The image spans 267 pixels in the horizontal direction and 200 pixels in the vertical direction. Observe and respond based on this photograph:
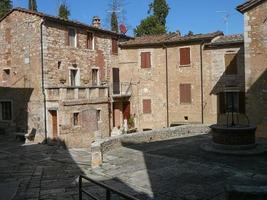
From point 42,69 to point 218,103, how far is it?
13011 millimetres

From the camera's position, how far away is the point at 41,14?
2373 centimetres

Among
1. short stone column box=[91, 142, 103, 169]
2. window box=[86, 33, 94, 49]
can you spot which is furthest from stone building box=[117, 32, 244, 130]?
short stone column box=[91, 142, 103, 169]

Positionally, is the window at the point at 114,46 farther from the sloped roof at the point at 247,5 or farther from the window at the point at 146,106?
the sloped roof at the point at 247,5

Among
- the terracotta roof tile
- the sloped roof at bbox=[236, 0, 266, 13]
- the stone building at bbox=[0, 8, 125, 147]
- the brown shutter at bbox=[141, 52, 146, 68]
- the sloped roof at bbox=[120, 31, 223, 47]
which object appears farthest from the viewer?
the brown shutter at bbox=[141, 52, 146, 68]

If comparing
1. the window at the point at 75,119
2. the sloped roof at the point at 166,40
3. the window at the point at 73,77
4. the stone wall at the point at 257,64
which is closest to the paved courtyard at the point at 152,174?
the stone wall at the point at 257,64

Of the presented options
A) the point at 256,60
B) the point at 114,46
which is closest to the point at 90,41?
the point at 114,46

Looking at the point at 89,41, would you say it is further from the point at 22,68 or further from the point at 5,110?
the point at 5,110

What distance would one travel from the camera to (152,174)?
11.1m

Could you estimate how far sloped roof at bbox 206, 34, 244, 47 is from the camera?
2552cm

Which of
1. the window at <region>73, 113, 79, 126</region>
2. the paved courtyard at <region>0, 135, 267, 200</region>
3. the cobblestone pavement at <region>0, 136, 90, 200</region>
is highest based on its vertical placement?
the window at <region>73, 113, 79, 126</region>

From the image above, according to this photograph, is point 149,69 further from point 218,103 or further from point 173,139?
point 173,139

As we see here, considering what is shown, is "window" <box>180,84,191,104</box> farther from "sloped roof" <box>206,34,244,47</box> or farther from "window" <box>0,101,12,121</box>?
"window" <box>0,101,12,121</box>

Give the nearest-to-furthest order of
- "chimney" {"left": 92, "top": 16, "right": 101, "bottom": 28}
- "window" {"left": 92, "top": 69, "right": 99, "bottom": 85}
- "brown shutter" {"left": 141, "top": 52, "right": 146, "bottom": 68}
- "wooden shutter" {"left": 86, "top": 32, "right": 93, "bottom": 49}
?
"wooden shutter" {"left": 86, "top": 32, "right": 93, "bottom": 49} → "window" {"left": 92, "top": 69, "right": 99, "bottom": 85} → "brown shutter" {"left": 141, "top": 52, "right": 146, "bottom": 68} → "chimney" {"left": 92, "top": 16, "right": 101, "bottom": 28}

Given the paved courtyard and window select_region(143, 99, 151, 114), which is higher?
window select_region(143, 99, 151, 114)
